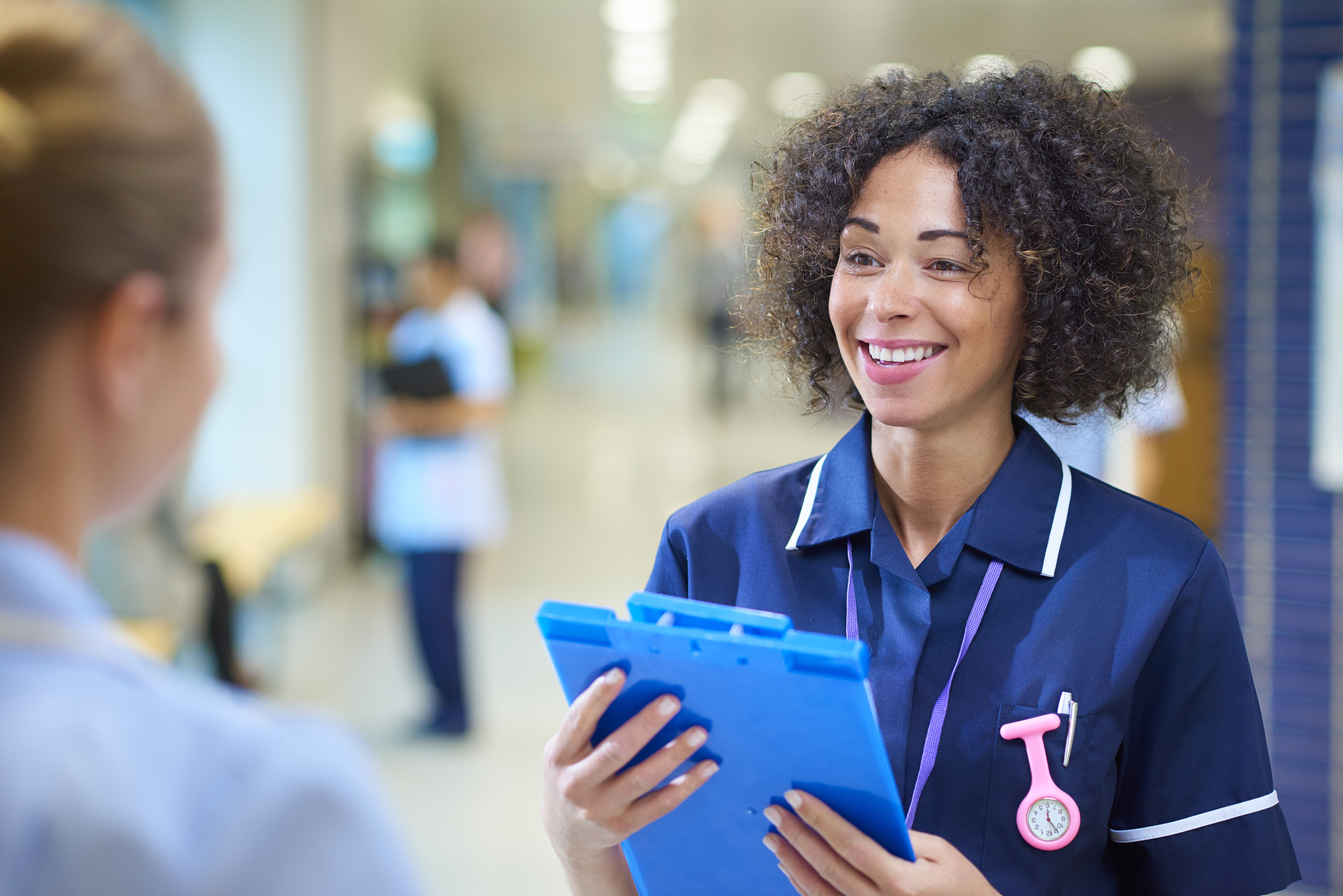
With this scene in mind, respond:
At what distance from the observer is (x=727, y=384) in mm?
13828

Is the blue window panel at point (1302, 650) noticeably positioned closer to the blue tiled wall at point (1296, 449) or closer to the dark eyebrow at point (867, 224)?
the blue tiled wall at point (1296, 449)

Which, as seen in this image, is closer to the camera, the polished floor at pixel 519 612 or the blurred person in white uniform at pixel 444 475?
the polished floor at pixel 519 612

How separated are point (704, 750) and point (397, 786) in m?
3.30

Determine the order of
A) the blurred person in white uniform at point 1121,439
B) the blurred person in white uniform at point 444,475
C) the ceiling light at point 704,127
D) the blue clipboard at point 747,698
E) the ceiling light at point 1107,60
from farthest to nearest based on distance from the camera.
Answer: the ceiling light at point 704,127 → the ceiling light at point 1107,60 → the blurred person in white uniform at point 444,475 → the blurred person in white uniform at point 1121,439 → the blue clipboard at point 747,698

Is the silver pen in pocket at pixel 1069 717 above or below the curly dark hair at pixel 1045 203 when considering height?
below

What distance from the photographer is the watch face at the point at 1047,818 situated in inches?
41.8

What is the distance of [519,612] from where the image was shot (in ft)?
20.1

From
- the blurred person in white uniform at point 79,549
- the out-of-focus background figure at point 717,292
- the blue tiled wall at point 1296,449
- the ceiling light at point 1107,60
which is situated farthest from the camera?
the out-of-focus background figure at point 717,292

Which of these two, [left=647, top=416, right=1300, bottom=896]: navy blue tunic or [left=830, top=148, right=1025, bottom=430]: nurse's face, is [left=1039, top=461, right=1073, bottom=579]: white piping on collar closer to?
[left=647, top=416, right=1300, bottom=896]: navy blue tunic

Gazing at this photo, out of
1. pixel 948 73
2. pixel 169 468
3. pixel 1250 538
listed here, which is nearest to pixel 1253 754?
pixel 948 73

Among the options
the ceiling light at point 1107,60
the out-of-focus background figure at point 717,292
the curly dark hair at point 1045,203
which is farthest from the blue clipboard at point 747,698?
the out-of-focus background figure at point 717,292

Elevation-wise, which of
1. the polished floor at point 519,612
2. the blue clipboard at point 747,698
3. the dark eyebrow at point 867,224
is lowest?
the polished floor at point 519,612

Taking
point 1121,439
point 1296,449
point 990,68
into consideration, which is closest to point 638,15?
point 1121,439

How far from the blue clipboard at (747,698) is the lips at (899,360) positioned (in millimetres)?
389
